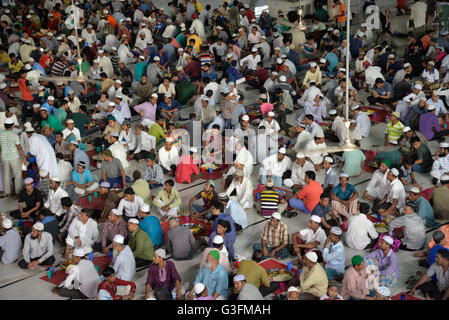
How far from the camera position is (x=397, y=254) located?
37.1ft

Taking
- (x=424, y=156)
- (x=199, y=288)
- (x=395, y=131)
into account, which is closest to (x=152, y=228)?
(x=199, y=288)

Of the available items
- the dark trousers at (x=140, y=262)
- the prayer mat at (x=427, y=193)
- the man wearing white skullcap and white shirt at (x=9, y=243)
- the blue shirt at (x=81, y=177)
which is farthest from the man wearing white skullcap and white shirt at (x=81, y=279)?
the prayer mat at (x=427, y=193)

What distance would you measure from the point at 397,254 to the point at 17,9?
61.8 feet

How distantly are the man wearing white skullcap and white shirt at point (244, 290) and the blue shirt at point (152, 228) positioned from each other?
7.67 feet

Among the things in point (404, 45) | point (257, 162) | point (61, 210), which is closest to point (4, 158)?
point (61, 210)

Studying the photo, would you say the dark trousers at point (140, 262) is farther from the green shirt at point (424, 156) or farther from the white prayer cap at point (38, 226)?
the green shirt at point (424, 156)

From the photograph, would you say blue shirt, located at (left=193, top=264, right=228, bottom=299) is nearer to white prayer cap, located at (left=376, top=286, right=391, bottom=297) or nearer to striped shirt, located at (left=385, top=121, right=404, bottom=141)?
white prayer cap, located at (left=376, top=286, right=391, bottom=297)

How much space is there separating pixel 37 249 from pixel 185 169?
362cm

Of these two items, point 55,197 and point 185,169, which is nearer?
point 55,197

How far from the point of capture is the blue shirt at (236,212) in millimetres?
12117

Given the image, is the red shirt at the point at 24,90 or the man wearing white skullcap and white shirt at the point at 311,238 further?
the red shirt at the point at 24,90

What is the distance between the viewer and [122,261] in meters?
10.6

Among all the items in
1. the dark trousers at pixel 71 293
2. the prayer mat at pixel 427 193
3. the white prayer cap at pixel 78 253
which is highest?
the prayer mat at pixel 427 193

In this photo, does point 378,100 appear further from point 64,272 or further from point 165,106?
point 64,272
